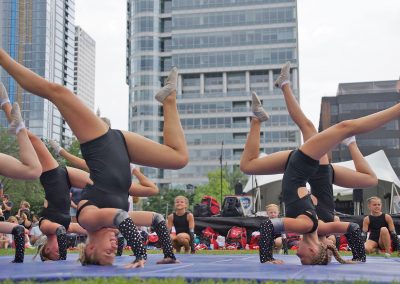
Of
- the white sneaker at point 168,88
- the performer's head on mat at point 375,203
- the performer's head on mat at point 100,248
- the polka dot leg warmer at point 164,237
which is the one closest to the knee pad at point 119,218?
the performer's head on mat at point 100,248

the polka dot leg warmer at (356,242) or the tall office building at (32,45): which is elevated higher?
the tall office building at (32,45)

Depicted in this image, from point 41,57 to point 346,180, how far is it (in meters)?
87.2

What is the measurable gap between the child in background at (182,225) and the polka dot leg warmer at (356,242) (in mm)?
5054

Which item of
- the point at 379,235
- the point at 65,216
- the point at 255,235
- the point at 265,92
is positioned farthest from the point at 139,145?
the point at 265,92

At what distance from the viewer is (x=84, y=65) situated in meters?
168

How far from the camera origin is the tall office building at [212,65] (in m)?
77.4

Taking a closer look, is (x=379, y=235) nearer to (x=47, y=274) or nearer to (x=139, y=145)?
(x=139, y=145)

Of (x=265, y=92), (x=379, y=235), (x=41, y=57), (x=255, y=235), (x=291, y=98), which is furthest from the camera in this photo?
(x=41, y=57)

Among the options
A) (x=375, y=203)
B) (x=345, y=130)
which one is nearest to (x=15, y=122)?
(x=345, y=130)

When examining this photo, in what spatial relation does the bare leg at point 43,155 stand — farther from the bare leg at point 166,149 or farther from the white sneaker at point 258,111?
the white sneaker at point 258,111

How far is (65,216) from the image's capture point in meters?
6.95

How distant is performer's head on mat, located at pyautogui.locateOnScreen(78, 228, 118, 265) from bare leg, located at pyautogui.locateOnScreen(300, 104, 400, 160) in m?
2.45

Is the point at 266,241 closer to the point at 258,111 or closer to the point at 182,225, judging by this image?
the point at 258,111

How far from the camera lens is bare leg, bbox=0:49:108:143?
4871 millimetres
